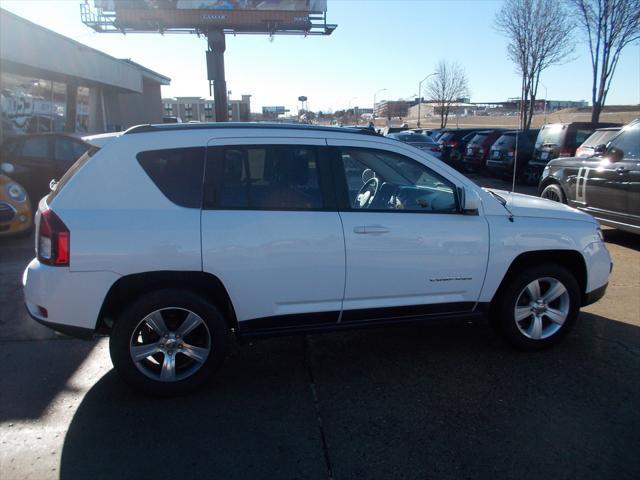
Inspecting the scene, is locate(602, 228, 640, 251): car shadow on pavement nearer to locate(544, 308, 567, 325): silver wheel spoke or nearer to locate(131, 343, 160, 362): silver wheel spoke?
locate(544, 308, 567, 325): silver wheel spoke

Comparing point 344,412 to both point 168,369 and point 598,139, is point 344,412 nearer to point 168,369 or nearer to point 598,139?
point 168,369

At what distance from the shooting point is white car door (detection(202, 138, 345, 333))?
11.4 ft

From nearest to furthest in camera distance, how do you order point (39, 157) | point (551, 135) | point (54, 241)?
point (54, 241) → point (39, 157) → point (551, 135)

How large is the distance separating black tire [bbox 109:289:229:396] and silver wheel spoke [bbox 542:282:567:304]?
8.51 feet

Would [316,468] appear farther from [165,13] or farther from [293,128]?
[165,13]

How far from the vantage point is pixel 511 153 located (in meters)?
15.1

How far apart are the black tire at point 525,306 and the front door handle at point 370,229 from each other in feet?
3.99

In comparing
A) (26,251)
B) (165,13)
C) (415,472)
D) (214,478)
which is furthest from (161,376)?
(165,13)

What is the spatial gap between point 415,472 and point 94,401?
2167 millimetres

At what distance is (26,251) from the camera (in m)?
7.63

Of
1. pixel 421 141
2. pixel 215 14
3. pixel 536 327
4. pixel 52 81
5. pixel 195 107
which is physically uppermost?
pixel 215 14

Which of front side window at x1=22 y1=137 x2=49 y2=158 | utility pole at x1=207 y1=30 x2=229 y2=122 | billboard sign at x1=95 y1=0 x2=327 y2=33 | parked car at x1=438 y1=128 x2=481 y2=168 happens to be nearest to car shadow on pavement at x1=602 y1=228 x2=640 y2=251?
front side window at x1=22 y1=137 x2=49 y2=158

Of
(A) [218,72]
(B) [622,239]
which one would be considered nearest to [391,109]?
(A) [218,72]

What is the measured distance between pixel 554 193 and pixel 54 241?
8.20 metres
